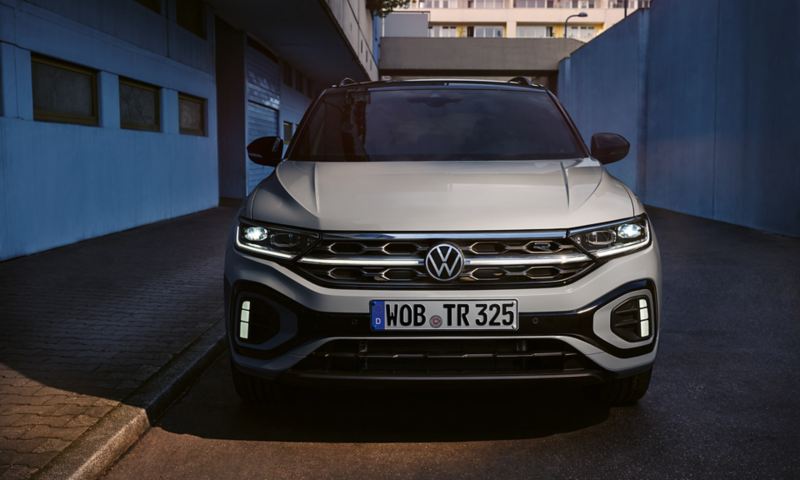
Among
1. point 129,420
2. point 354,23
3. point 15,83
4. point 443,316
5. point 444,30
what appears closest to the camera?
point 443,316

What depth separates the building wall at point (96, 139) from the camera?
912 centimetres

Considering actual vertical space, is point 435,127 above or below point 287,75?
below

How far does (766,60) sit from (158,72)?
31.3 feet

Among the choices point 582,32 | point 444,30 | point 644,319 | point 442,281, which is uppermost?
point 444,30

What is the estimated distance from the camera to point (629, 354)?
3602 millimetres

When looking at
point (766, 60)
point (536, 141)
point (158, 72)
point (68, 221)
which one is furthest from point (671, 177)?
point (536, 141)

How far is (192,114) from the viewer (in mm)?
16156

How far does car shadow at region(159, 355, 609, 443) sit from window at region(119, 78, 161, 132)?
29.4 feet

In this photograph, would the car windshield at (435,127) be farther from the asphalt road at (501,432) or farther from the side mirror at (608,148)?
the asphalt road at (501,432)

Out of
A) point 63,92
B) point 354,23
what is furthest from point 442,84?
point 354,23

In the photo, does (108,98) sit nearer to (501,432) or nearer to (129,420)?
(129,420)

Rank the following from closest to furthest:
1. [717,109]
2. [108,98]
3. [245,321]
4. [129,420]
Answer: [245,321] → [129,420] → [108,98] → [717,109]

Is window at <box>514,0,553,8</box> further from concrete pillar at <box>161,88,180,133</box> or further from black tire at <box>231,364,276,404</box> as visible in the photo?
black tire at <box>231,364,276,404</box>

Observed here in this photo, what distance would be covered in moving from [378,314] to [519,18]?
3414 inches
